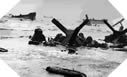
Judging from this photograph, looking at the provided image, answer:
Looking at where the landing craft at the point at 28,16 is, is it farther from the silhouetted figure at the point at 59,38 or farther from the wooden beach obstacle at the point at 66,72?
the wooden beach obstacle at the point at 66,72

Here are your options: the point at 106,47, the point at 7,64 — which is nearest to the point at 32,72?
the point at 7,64

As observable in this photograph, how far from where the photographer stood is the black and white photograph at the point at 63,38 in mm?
4469

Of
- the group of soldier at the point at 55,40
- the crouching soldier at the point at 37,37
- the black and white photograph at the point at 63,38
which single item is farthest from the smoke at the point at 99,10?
the crouching soldier at the point at 37,37

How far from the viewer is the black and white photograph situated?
447cm

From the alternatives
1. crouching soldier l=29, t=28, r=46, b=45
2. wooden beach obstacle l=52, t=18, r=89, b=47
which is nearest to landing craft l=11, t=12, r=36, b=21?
crouching soldier l=29, t=28, r=46, b=45

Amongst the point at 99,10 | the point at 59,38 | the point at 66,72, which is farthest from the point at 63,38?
the point at 99,10

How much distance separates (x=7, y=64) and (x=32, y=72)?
1.07ft

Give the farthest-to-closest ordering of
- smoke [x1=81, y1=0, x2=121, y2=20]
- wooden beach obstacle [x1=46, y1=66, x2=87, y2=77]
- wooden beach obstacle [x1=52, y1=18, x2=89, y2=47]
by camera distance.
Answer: smoke [x1=81, y1=0, x2=121, y2=20] < wooden beach obstacle [x1=52, y1=18, x2=89, y2=47] < wooden beach obstacle [x1=46, y1=66, x2=87, y2=77]

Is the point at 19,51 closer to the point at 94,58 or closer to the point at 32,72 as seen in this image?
the point at 32,72

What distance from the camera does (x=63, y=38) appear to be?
4.61 m

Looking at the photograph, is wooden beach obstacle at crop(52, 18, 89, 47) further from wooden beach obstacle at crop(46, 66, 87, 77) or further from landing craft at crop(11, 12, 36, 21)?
landing craft at crop(11, 12, 36, 21)

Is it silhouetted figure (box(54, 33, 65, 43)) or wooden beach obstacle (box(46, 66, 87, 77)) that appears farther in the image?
silhouetted figure (box(54, 33, 65, 43))

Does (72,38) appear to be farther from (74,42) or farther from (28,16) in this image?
(28,16)

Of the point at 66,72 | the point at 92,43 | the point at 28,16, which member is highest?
the point at 28,16
